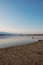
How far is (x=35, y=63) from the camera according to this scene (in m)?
3.94

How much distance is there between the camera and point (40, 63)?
12.9 feet

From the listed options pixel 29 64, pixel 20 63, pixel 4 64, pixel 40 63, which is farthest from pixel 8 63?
pixel 40 63

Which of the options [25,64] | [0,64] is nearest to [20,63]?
[25,64]

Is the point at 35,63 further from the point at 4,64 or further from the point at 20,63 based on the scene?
the point at 4,64

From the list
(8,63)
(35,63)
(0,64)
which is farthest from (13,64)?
(35,63)

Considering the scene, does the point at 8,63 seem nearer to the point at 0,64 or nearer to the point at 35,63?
the point at 0,64

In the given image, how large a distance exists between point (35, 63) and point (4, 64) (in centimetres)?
114

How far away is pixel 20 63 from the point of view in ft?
12.9

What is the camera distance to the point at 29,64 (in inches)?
151

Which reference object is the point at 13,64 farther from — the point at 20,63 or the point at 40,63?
the point at 40,63

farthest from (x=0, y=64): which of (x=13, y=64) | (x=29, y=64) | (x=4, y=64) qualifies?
(x=29, y=64)

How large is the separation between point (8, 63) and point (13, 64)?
220mm

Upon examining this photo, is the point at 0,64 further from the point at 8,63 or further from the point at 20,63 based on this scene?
the point at 20,63

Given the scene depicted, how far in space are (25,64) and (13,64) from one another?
0.44m
